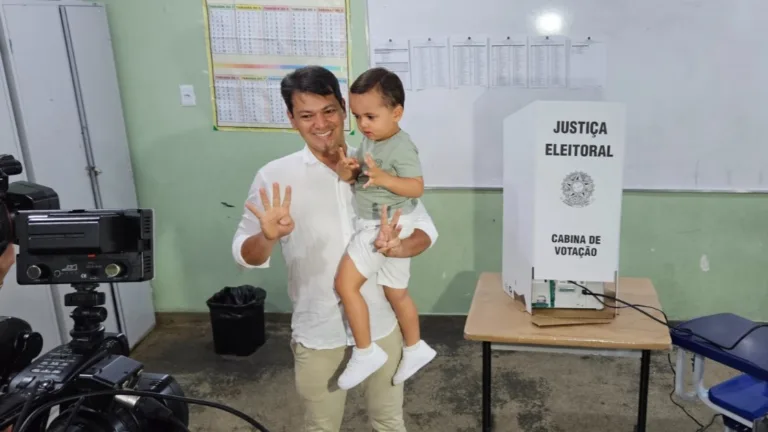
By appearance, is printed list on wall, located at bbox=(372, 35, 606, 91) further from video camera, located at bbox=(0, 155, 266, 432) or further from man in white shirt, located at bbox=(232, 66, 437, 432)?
video camera, located at bbox=(0, 155, 266, 432)

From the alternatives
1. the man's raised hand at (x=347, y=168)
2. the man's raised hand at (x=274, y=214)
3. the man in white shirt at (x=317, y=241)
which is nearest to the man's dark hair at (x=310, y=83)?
the man in white shirt at (x=317, y=241)

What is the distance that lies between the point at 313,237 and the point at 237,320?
1772 mm

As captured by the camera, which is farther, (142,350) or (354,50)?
(142,350)

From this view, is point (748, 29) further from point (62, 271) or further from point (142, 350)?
point (142, 350)

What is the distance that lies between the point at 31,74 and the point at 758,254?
3658 millimetres

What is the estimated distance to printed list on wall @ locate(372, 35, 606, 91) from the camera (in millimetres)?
2801

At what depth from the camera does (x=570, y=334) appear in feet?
5.99

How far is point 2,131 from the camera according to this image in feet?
7.38

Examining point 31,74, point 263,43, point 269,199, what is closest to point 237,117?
point 263,43

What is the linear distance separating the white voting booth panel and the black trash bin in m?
1.74

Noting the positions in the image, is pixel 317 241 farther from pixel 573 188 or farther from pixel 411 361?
pixel 573 188

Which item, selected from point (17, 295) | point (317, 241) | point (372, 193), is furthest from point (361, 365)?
point (17, 295)

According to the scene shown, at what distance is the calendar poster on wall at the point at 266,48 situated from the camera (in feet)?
9.55

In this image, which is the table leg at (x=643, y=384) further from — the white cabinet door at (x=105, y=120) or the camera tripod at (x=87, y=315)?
the white cabinet door at (x=105, y=120)
